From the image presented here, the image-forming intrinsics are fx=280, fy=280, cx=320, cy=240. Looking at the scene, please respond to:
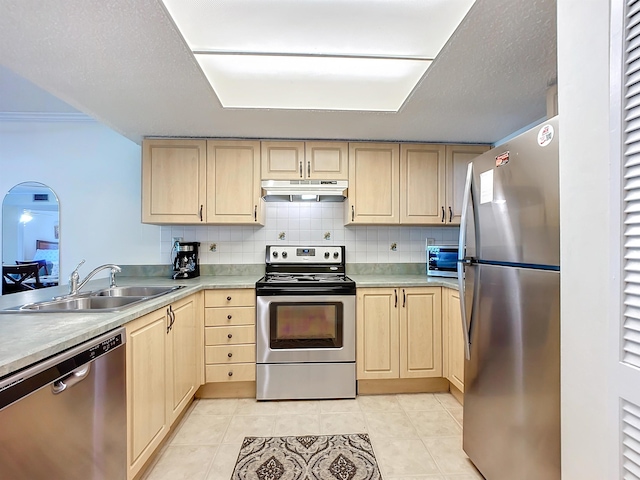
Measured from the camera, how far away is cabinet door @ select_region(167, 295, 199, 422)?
1704mm

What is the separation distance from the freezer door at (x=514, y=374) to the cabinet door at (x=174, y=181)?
7.19 ft

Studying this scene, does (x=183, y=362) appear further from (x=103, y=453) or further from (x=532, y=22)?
(x=532, y=22)

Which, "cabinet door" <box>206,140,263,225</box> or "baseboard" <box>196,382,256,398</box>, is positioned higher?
"cabinet door" <box>206,140,263,225</box>

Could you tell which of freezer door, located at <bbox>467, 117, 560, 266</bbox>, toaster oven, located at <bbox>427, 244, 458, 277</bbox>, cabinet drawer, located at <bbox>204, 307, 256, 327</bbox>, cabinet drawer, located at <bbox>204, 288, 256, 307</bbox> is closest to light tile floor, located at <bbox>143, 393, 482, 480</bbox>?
cabinet drawer, located at <bbox>204, 307, 256, 327</bbox>

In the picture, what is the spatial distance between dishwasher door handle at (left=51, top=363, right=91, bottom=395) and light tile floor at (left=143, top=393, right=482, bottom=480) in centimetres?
87

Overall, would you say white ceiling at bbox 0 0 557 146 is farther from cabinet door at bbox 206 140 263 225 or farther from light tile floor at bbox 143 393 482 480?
light tile floor at bbox 143 393 482 480

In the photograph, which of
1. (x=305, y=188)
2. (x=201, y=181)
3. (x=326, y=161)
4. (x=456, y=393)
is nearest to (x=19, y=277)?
(x=201, y=181)

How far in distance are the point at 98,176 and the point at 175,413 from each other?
2266 millimetres

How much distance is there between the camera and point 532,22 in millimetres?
1186

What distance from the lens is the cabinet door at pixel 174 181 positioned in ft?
7.89

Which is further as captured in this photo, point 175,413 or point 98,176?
point 98,176

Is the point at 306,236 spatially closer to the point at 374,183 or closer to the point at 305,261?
the point at 305,261

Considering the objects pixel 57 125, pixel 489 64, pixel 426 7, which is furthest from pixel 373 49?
pixel 57 125

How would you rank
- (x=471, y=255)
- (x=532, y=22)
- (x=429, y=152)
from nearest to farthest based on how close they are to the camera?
1. (x=532, y=22)
2. (x=471, y=255)
3. (x=429, y=152)
